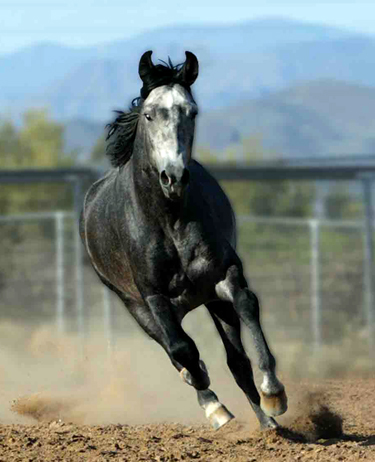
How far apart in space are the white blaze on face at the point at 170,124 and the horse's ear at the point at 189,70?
0.16 meters

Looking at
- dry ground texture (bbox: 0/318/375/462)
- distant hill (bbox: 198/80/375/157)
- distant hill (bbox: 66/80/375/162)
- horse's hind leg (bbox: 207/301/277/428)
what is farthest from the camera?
distant hill (bbox: 198/80/375/157)

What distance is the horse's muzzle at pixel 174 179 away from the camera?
219 inches

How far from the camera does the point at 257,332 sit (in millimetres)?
5996

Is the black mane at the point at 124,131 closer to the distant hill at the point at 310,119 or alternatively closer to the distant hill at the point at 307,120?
the distant hill at the point at 307,120

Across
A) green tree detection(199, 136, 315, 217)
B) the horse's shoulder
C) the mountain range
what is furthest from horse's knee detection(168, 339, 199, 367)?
the mountain range

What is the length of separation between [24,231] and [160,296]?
18894mm

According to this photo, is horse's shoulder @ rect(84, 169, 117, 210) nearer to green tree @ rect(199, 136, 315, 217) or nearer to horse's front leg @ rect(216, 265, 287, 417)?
horse's front leg @ rect(216, 265, 287, 417)

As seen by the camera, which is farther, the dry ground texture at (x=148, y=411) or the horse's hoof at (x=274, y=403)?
the dry ground texture at (x=148, y=411)

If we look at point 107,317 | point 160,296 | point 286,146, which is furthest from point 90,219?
point 286,146

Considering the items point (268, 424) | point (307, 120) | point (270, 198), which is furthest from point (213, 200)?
point (307, 120)

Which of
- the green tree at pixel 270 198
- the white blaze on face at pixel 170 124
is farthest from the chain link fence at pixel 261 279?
the white blaze on face at pixel 170 124

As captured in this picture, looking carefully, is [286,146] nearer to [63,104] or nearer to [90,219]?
[63,104]

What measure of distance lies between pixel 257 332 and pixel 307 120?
12443 cm

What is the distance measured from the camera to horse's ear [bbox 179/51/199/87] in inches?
241
